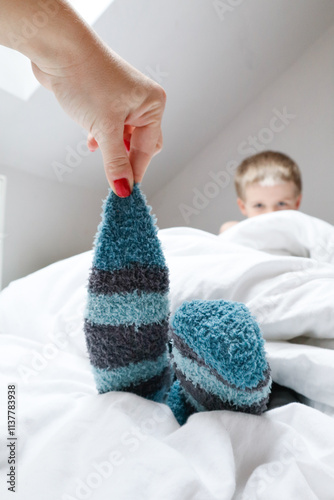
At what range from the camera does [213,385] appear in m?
0.41

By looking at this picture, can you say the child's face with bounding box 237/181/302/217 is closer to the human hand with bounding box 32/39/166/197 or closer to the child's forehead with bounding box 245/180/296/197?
the child's forehead with bounding box 245/180/296/197

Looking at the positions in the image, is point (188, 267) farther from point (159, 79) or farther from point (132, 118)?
point (159, 79)

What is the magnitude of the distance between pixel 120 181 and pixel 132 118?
Answer: 90 mm

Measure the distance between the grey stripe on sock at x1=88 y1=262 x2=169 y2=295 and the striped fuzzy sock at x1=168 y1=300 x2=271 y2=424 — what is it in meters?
0.07

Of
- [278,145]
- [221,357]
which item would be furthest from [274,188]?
[221,357]

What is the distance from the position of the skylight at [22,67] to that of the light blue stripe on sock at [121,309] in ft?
2.74

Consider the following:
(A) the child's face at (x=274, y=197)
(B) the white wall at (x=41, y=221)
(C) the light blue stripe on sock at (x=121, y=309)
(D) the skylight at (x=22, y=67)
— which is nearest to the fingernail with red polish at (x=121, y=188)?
(C) the light blue stripe on sock at (x=121, y=309)

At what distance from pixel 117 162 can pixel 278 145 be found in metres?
1.64

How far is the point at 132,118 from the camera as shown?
513 mm

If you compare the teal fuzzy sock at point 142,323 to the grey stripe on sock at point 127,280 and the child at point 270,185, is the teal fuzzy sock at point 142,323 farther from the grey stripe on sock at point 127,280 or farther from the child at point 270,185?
the child at point 270,185

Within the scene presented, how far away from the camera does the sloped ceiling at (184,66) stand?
3.73 feet

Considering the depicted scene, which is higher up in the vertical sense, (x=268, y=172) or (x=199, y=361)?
(x=268, y=172)

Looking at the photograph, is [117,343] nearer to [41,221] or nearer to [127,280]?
[127,280]

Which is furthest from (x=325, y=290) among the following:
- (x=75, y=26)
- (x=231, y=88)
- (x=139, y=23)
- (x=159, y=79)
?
(x=231, y=88)
